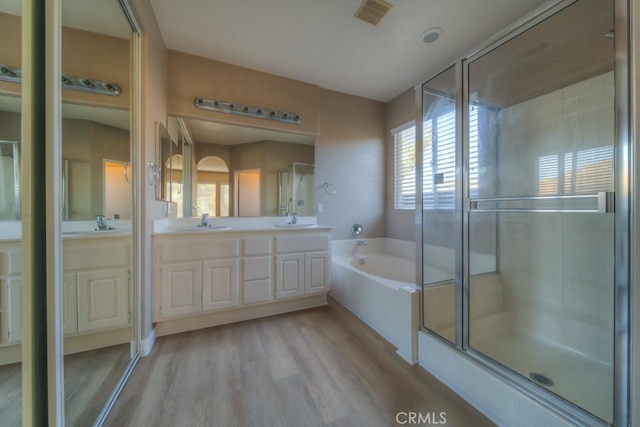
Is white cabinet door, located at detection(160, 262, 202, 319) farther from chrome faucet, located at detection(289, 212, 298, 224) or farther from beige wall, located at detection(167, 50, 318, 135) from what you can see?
beige wall, located at detection(167, 50, 318, 135)

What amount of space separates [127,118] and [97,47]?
15.5 inches

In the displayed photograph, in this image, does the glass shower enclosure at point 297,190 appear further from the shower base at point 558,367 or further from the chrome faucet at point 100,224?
the shower base at point 558,367

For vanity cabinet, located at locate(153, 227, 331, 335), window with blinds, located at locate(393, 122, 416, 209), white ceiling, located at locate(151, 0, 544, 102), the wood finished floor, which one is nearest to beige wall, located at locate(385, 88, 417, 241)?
window with blinds, located at locate(393, 122, 416, 209)

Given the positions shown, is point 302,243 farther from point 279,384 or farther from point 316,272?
point 279,384

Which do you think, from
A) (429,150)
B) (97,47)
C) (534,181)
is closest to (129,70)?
(97,47)

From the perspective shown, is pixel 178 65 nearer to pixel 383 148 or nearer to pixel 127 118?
pixel 127 118

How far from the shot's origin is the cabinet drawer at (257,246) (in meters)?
2.16

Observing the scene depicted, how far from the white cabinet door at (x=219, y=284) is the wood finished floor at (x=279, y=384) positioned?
0.84 ft

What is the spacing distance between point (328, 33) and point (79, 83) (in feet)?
5.89

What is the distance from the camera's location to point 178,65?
224cm

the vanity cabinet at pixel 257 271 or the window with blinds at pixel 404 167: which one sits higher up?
the window with blinds at pixel 404 167

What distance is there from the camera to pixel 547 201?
175 cm

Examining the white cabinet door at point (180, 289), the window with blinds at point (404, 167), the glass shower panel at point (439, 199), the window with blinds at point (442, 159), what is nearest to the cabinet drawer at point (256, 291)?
the white cabinet door at point (180, 289)

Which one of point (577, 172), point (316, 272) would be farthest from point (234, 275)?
point (577, 172)
